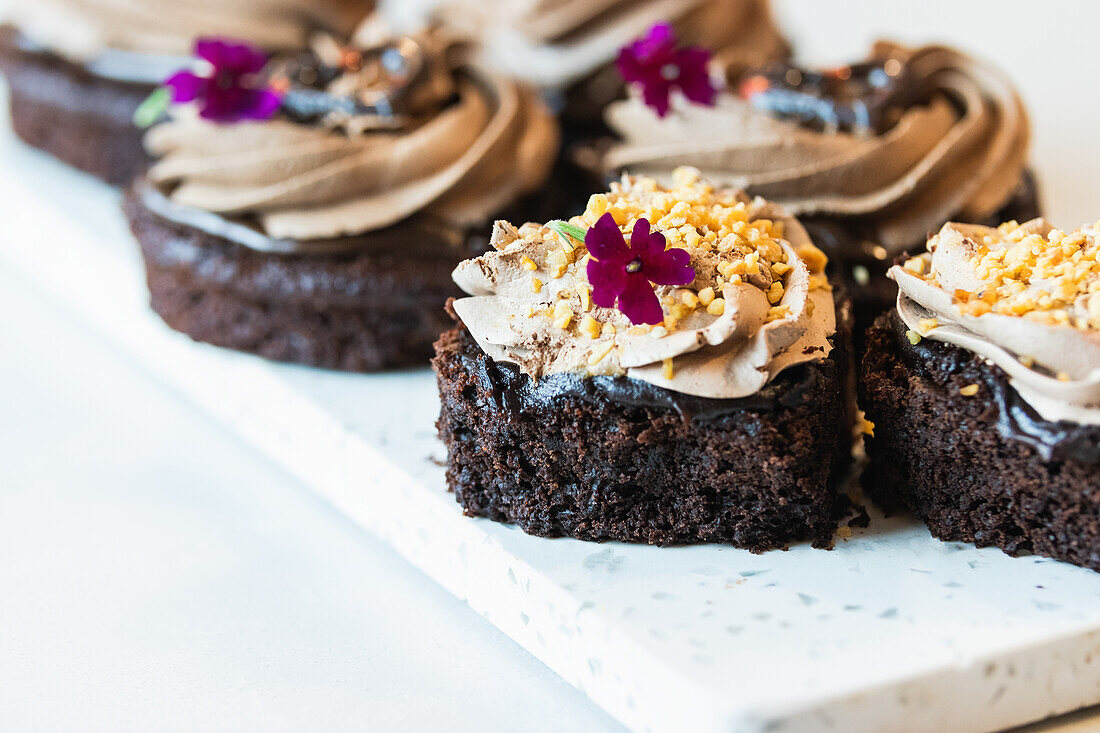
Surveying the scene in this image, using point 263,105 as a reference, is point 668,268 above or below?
above

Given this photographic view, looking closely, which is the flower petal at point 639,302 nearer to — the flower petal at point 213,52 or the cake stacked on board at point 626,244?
the cake stacked on board at point 626,244

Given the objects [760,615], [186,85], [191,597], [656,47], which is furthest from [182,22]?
[760,615]

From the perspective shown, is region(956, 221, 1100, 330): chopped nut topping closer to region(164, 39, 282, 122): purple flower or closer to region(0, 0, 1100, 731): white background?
region(0, 0, 1100, 731): white background

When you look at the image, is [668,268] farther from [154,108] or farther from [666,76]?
[154,108]

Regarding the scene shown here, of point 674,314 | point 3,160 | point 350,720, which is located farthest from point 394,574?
point 3,160

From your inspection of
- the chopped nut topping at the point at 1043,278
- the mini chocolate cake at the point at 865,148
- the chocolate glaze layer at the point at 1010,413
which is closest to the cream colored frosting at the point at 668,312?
the chocolate glaze layer at the point at 1010,413
